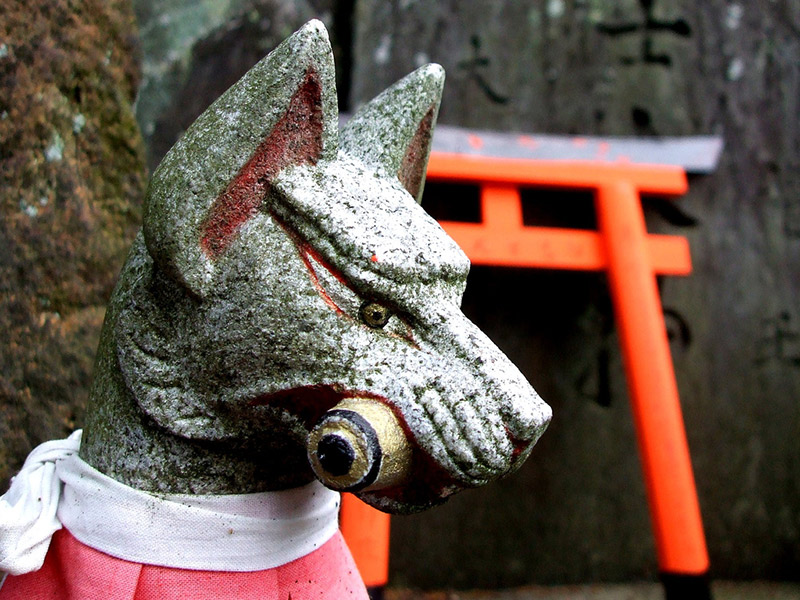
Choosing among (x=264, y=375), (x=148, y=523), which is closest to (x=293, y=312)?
(x=264, y=375)

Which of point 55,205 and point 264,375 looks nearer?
point 264,375

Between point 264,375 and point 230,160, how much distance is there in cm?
20

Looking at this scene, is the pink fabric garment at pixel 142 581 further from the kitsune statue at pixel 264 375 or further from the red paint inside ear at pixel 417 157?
the red paint inside ear at pixel 417 157

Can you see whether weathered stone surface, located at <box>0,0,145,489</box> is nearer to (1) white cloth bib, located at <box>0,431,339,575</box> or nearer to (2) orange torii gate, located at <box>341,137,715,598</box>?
(1) white cloth bib, located at <box>0,431,339,575</box>

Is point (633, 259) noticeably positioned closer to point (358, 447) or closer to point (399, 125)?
point (399, 125)

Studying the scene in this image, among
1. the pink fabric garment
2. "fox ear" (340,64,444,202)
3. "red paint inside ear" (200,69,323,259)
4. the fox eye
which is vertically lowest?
the pink fabric garment

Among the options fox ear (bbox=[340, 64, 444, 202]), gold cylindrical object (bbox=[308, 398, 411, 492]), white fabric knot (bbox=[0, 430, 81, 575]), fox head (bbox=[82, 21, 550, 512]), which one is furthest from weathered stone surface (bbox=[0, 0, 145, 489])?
gold cylindrical object (bbox=[308, 398, 411, 492])

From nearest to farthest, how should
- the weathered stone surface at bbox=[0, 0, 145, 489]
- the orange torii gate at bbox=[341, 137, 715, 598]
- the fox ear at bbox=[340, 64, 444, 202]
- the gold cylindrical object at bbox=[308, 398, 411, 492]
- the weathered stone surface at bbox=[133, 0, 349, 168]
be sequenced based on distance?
1. the gold cylindrical object at bbox=[308, 398, 411, 492]
2. the fox ear at bbox=[340, 64, 444, 202]
3. the weathered stone surface at bbox=[0, 0, 145, 489]
4. the orange torii gate at bbox=[341, 137, 715, 598]
5. the weathered stone surface at bbox=[133, 0, 349, 168]

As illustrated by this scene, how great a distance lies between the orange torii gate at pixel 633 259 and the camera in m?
1.45

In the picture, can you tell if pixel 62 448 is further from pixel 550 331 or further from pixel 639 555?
pixel 639 555

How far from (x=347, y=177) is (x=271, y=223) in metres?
0.09

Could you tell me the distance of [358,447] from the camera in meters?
0.56

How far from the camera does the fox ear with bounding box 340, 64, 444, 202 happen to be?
A: 768 mm

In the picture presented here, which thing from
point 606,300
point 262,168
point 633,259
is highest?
point 262,168
